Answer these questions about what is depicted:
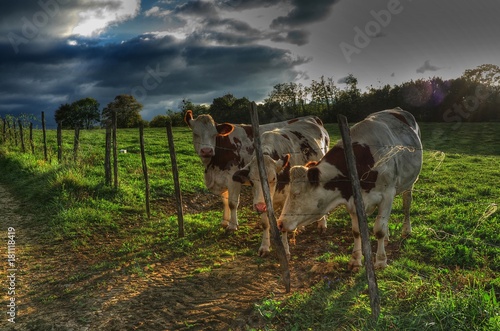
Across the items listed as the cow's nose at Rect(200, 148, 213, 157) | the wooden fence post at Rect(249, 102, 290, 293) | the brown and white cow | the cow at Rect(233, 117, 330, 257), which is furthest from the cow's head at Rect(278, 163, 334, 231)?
the cow's nose at Rect(200, 148, 213, 157)

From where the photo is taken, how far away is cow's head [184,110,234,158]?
8867 mm

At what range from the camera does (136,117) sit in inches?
Result: 2776

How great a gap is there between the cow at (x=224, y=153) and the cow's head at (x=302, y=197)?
298 centimetres

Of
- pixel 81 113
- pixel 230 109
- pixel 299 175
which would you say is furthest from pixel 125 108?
pixel 299 175

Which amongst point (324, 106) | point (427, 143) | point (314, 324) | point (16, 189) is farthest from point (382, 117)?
point (324, 106)

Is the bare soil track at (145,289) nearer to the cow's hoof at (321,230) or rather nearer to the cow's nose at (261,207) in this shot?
the cow's hoof at (321,230)

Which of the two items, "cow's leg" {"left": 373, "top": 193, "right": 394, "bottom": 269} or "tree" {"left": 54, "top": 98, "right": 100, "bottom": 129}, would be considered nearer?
"cow's leg" {"left": 373, "top": 193, "right": 394, "bottom": 269}

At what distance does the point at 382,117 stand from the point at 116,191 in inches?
323

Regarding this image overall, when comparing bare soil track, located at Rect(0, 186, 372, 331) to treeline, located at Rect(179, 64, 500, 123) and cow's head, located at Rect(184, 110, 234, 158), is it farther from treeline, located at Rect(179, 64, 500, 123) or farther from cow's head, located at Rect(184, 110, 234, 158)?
treeline, located at Rect(179, 64, 500, 123)

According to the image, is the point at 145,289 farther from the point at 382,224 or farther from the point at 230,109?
the point at 230,109

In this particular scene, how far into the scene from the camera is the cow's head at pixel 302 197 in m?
6.01

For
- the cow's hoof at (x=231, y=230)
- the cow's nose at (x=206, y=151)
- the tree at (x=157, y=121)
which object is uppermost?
the tree at (x=157, y=121)

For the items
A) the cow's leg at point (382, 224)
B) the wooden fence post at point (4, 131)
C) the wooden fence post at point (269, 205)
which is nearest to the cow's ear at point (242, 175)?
the wooden fence post at point (269, 205)

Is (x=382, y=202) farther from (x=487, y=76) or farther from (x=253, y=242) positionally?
(x=487, y=76)
